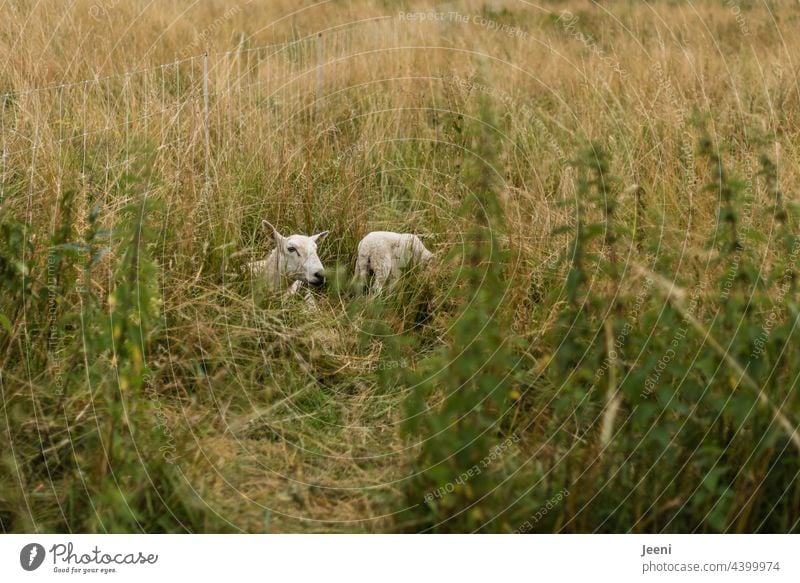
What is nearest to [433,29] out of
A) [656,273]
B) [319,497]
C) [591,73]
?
[591,73]

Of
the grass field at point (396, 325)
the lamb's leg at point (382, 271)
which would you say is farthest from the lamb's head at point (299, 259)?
the lamb's leg at point (382, 271)

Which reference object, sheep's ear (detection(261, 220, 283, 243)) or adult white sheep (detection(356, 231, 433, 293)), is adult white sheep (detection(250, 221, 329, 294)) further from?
adult white sheep (detection(356, 231, 433, 293))

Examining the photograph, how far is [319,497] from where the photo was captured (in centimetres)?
274

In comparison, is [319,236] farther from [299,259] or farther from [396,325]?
[396,325]

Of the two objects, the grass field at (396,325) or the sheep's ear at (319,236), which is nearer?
the grass field at (396,325)

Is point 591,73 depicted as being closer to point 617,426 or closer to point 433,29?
point 433,29

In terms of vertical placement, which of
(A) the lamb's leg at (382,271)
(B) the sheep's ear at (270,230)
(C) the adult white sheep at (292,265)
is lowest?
(A) the lamb's leg at (382,271)

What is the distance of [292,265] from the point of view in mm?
3980

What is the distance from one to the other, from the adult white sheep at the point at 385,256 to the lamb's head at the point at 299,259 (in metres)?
0.24

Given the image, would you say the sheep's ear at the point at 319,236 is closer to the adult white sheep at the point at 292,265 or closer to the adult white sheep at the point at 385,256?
the adult white sheep at the point at 292,265

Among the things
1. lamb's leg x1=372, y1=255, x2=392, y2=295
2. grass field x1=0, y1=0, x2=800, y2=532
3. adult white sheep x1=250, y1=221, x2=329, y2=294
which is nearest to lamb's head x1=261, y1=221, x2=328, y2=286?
adult white sheep x1=250, y1=221, x2=329, y2=294

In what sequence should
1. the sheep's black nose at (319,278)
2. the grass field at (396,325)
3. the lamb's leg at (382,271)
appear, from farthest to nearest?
the lamb's leg at (382,271) < the sheep's black nose at (319,278) < the grass field at (396,325)

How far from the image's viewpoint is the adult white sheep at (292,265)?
12.9ft
